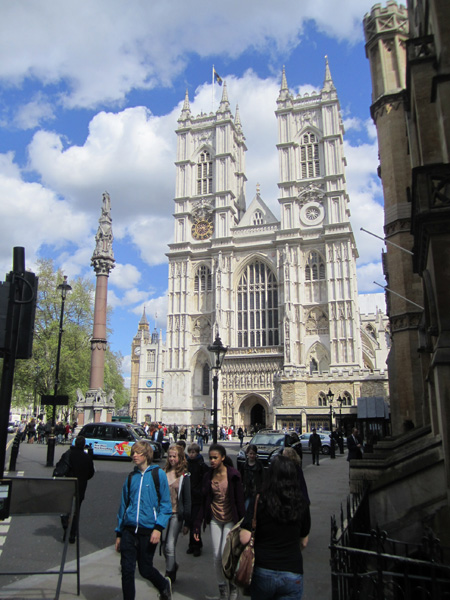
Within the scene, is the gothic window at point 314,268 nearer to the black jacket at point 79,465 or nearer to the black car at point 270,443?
the black car at point 270,443

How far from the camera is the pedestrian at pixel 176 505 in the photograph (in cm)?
543

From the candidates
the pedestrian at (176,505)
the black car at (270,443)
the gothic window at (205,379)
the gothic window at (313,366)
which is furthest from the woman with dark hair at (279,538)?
the gothic window at (205,379)

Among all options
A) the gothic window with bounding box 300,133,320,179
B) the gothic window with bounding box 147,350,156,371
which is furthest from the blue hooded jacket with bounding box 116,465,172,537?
the gothic window with bounding box 147,350,156,371

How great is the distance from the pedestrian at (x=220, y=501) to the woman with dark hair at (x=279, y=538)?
1.87m

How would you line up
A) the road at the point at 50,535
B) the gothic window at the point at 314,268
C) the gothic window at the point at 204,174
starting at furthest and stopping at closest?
the gothic window at the point at 204,174, the gothic window at the point at 314,268, the road at the point at 50,535

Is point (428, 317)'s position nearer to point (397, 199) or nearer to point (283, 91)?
point (397, 199)

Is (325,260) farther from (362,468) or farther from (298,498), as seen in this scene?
(298,498)

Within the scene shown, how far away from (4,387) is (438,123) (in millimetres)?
7829

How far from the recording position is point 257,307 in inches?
1949

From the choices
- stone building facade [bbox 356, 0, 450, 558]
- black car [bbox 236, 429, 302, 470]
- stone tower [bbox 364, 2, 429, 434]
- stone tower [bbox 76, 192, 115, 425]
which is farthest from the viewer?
stone tower [bbox 76, 192, 115, 425]

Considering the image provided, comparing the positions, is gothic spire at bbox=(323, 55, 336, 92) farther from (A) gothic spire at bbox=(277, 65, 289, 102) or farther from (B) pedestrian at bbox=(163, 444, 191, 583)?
(B) pedestrian at bbox=(163, 444, 191, 583)

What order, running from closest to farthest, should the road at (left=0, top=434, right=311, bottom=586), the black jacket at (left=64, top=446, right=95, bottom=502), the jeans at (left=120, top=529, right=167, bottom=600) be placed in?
the jeans at (left=120, top=529, right=167, bottom=600) < the road at (left=0, top=434, right=311, bottom=586) < the black jacket at (left=64, top=446, right=95, bottom=502)

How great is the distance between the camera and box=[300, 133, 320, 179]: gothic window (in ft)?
163

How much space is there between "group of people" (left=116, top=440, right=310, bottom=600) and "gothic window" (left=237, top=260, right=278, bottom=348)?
41126mm
